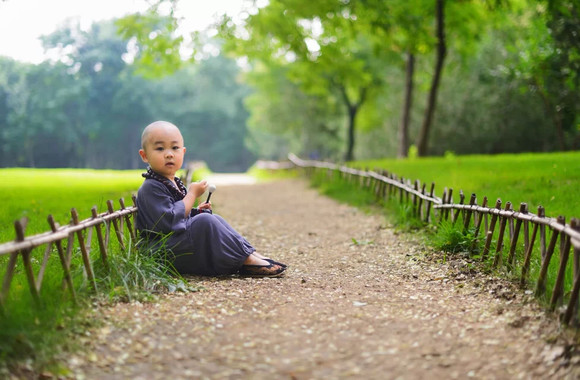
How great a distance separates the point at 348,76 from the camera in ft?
78.7

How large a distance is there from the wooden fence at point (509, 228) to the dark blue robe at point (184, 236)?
2.36m

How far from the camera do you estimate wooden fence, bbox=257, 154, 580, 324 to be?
12.4 ft

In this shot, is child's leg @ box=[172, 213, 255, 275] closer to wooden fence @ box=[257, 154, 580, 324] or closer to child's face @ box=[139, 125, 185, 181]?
child's face @ box=[139, 125, 185, 181]

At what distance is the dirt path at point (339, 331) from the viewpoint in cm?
328

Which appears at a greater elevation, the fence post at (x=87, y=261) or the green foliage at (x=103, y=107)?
the green foliage at (x=103, y=107)

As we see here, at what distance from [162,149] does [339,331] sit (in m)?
→ 2.38

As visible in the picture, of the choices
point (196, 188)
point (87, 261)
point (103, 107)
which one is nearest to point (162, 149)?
point (196, 188)

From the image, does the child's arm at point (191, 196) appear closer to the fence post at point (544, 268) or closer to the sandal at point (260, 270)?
the sandal at point (260, 270)

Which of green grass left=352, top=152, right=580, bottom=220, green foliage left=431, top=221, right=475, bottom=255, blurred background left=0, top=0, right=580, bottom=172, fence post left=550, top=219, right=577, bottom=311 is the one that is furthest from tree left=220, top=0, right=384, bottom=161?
fence post left=550, top=219, right=577, bottom=311

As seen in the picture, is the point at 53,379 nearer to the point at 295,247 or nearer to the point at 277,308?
the point at 277,308

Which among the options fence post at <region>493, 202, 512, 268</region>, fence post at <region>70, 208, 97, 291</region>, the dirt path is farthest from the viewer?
fence post at <region>493, 202, 512, 268</region>

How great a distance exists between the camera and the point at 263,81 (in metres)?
35.2

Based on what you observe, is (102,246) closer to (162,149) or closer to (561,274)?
(162,149)

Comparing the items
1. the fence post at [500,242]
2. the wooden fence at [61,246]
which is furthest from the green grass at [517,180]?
the wooden fence at [61,246]
